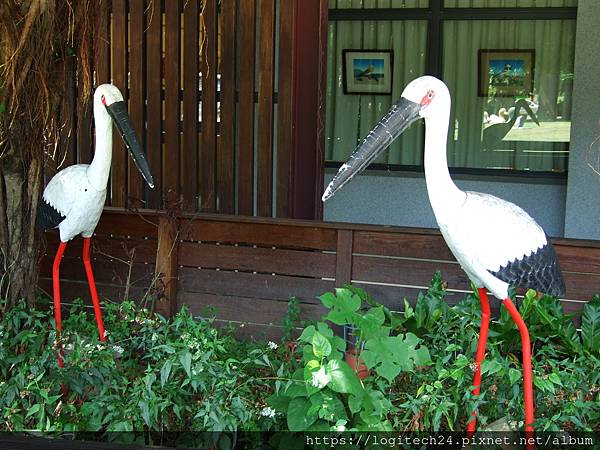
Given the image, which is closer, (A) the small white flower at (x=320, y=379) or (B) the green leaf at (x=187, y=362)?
(A) the small white flower at (x=320, y=379)

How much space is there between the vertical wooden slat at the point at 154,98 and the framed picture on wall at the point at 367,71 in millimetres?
2899

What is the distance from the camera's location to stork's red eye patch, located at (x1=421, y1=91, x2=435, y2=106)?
3.18m

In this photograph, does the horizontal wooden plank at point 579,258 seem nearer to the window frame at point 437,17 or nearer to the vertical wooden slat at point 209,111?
the vertical wooden slat at point 209,111

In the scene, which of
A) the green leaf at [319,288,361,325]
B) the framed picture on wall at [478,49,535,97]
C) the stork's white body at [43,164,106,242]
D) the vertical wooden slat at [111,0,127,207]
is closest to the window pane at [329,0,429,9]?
the framed picture on wall at [478,49,535,97]

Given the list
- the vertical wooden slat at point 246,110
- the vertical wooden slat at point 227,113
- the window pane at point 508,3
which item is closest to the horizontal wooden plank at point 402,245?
the vertical wooden slat at point 246,110

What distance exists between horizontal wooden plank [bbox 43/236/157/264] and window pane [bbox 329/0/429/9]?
3865 mm

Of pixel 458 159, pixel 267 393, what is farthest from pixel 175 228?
pixel 458 159

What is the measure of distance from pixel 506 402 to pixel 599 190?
12.2 feet

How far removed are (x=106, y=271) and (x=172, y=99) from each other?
4.25ft

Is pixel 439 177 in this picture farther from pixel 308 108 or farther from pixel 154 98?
pixel 154 98

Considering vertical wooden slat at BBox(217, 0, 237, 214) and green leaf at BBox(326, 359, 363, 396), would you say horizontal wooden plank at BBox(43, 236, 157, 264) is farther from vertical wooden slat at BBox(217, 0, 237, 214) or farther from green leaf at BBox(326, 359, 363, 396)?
green leaf at BBox(326, 359, 363, 396)

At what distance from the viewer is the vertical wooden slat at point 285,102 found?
5184 millimetres

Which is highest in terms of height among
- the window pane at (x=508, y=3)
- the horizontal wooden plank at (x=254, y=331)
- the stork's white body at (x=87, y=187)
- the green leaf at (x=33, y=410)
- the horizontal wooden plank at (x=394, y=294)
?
the window pane at (x=508, y=3)

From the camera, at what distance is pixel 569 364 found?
387cm
